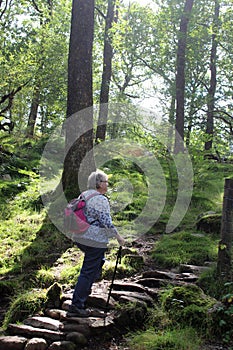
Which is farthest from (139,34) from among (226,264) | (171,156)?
(226,264)

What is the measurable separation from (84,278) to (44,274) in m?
1.56

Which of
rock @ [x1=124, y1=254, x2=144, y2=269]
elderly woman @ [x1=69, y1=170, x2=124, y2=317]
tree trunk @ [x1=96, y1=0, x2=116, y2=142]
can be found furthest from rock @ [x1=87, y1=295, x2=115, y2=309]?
tree trunk @ [x1=96, y1=0, x2=116, y2=142]

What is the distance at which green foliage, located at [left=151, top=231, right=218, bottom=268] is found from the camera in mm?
6480

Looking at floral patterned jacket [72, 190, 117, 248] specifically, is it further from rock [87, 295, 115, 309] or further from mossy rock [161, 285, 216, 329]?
mossy rock [161, 285, 216, 329]

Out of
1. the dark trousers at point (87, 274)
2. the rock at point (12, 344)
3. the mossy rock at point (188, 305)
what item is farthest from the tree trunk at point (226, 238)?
the rock at point (12, 344)

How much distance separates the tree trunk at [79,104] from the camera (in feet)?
29.1

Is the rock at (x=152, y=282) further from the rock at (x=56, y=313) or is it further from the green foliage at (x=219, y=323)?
the rock at (x=56, y=313)

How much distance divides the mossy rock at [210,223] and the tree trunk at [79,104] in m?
2.89

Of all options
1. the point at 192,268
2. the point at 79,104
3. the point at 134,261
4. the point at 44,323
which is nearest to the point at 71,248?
the point at 134,261

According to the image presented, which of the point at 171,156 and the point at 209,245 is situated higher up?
the point at 171,156

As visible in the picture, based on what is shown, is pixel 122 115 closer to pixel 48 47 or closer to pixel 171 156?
pixel 48 47

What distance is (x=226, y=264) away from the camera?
520 cm

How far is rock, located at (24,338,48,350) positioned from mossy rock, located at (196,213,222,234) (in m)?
4.81

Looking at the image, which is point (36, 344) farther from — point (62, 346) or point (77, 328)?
point (77, 328)
